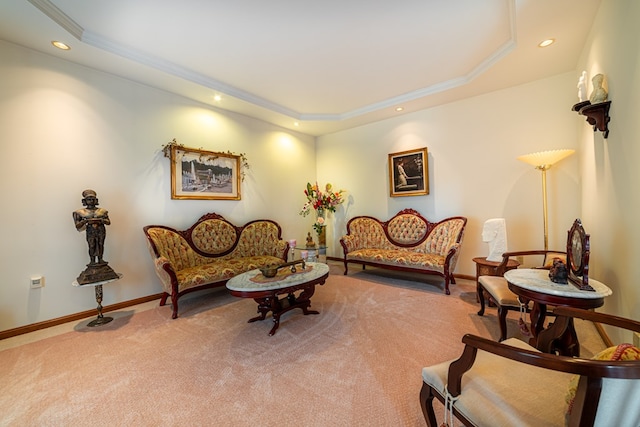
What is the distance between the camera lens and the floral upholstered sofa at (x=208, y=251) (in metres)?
3.13

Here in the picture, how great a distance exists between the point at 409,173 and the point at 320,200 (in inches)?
74.4

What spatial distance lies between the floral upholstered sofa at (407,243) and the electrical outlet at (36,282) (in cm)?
396

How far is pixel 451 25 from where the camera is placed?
8.73ft

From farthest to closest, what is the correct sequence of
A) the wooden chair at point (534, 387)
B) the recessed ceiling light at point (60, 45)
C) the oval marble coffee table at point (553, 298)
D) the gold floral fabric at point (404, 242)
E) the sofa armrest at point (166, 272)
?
1. the gold floral fabric at point (404, 242)
2. the sofa armrest at point (166, 272)
3. the recessed ceiling light at point (60, 45)
4. the oval marble coffee table at point (553, 298)
5. the wooden chair at point (534, 387)

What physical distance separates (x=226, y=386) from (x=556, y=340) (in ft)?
7.03

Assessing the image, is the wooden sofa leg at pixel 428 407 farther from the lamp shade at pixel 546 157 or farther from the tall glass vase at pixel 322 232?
the tall glass vase at pixel 322 232

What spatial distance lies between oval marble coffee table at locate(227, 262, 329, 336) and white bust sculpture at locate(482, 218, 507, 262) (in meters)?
2.22

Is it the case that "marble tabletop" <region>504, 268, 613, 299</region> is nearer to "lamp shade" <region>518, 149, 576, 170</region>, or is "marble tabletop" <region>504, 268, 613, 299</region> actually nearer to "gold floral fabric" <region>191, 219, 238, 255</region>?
"lamp shade" <region>518, 149, 576, 170</region>

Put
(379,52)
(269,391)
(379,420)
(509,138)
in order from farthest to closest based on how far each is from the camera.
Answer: (509,138) → (379,52) → (269,391) → (379,420)

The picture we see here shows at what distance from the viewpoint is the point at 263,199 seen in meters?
5.09

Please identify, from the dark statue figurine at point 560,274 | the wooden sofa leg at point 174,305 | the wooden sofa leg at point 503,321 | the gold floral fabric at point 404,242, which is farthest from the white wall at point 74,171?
the dark statue figurine at point 560,274

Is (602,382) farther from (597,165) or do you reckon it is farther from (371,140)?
(371,140)

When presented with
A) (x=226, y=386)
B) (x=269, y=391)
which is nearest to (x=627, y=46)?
(x=269, y=391)

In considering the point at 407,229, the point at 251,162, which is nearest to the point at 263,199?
the point at 251,162
